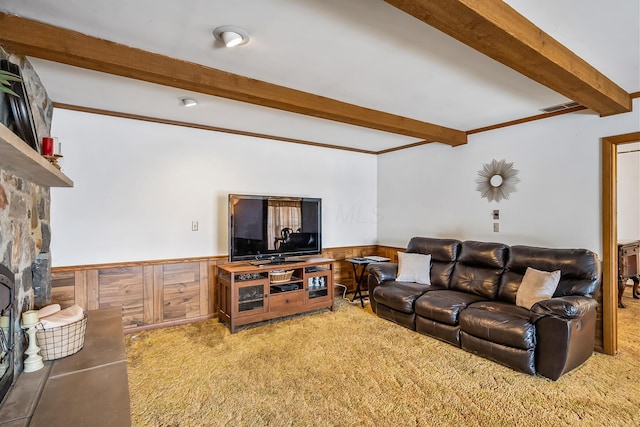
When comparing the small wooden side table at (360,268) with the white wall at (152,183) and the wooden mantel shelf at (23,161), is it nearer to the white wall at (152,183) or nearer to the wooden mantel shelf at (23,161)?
the white wall at (152,183)

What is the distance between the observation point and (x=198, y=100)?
3131 mm

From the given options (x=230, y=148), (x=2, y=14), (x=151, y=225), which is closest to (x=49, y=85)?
(x=2, y=14)

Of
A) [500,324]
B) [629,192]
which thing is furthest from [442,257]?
[629,192]

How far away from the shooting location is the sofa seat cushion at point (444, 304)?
3.12 m

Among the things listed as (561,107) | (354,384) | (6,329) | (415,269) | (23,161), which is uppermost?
(561,107)

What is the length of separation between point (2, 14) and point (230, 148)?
2.50m

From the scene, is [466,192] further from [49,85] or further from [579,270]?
[49,85]

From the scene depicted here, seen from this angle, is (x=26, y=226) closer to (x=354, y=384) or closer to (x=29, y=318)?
(x=29, y=318)

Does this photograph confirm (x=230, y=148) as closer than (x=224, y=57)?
No

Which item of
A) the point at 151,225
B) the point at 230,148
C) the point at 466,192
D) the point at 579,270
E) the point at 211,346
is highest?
the point at 230,148

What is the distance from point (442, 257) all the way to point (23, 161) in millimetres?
3850

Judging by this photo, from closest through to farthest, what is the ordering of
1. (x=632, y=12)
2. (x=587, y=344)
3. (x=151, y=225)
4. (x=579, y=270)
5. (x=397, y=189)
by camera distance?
1. (x=632, y=12)
2. (x=587, y=344)
3. (x=579, y=270)
4. (x=151, y=225)
5. (x=397, y=189)

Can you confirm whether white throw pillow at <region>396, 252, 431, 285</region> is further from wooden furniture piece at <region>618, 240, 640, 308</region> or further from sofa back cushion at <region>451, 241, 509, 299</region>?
wooden furniture piece at <region>618, 240, 640, 308</region>

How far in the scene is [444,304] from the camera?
3.20 meters
